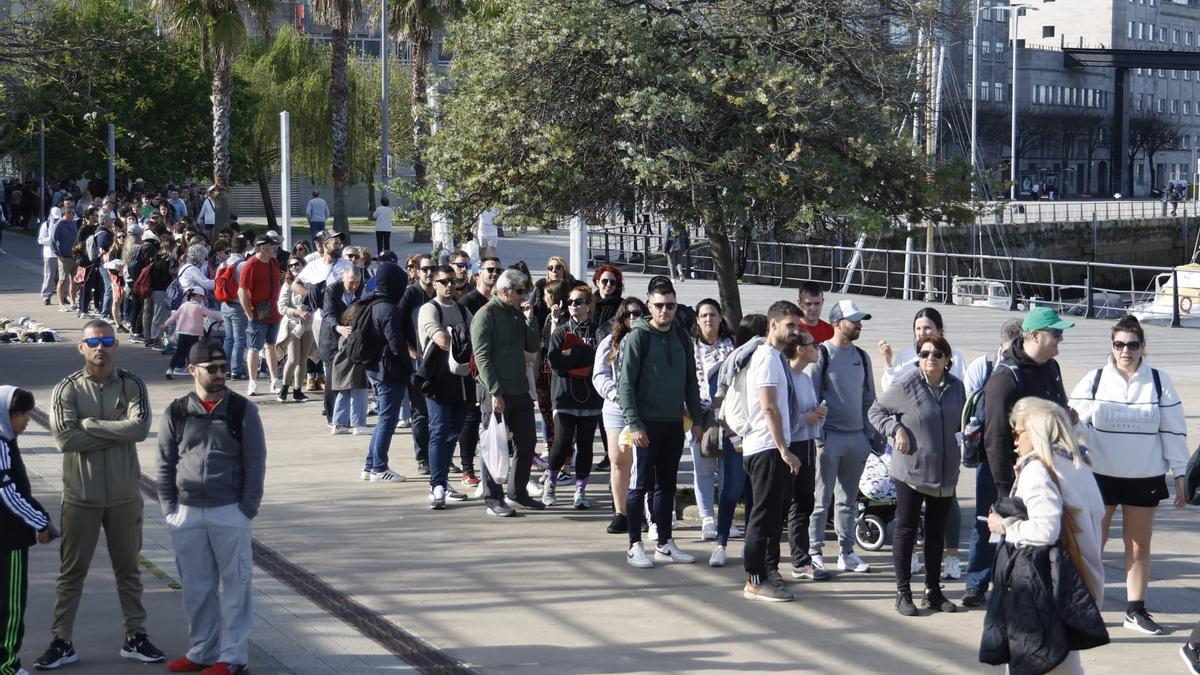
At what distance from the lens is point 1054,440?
216 inches

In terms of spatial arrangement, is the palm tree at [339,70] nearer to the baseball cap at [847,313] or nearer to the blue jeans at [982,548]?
the baseball cap at [847,313]

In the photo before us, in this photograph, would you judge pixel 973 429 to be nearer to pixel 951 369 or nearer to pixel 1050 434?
pixel 951 369

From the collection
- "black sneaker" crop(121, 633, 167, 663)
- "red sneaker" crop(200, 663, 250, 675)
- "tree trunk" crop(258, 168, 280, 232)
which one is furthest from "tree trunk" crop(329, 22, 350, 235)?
"red sneaker" crop(200, 663, 250, 675)

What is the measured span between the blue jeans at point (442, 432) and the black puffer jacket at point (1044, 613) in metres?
5.47

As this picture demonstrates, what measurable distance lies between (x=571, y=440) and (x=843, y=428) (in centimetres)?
255

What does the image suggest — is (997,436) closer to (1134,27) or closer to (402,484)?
(402,484)

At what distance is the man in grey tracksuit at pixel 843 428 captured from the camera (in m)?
8.60

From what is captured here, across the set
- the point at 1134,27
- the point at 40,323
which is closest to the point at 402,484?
the point at 40,323

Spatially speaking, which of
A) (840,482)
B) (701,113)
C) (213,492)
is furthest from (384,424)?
(213,492)

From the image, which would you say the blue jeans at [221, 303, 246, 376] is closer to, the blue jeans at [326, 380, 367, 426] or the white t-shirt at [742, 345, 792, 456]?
the blue jeans at [326, 380, 367, 426]

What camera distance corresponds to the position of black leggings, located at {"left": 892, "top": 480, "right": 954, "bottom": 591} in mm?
7789

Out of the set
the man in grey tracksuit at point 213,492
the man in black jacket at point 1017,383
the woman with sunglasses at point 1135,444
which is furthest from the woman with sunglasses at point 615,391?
the man in grey tracksuit at point 213,492

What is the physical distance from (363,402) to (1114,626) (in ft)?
25.3

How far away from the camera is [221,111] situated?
111 feet
